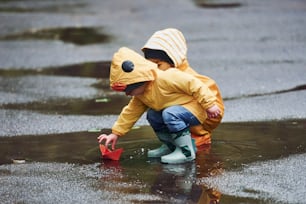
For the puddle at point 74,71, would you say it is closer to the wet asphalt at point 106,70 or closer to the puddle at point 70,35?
the wet asphalt at point 106,70

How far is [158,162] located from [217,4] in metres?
10.2

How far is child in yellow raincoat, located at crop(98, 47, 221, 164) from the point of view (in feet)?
19.8

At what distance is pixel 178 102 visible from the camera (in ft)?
20.3

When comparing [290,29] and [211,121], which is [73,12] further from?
[211,121]

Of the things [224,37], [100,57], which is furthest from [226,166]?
→ [224,37]

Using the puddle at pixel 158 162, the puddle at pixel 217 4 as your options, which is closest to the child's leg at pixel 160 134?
the puddle at pixel 158 162

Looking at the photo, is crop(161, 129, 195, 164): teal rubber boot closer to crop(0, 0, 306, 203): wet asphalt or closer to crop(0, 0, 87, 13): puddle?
crop(0, 0, 306, 203): wet asphalt

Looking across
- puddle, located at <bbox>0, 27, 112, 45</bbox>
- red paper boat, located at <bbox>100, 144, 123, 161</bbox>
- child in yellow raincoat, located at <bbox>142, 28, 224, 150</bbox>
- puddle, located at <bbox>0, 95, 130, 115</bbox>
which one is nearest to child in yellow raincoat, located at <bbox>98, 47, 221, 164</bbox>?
child in yellow raincoat, located at <bbox>142, 28, 224, 150</bbox>

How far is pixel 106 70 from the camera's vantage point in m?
10.5

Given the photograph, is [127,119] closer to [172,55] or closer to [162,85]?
[162,85]

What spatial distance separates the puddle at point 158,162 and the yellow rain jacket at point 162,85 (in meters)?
0.41

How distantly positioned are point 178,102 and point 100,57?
5311 millimetres

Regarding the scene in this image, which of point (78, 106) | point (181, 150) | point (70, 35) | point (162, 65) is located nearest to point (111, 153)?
point (181, 150)

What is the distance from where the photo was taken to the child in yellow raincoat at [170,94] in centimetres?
604
